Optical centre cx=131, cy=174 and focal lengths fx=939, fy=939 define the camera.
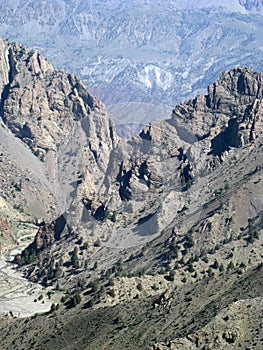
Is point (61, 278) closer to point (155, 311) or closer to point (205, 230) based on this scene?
point (205, 230)

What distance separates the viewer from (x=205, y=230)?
176750 mm

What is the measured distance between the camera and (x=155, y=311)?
118000mm

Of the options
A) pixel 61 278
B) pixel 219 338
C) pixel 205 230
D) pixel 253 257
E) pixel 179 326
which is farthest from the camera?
pixel 61 278

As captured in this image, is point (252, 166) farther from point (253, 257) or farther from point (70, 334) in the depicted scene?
point (70, 334)

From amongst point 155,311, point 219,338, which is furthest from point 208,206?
point 219,338

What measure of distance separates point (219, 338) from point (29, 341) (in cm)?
3611

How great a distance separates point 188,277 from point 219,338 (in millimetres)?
56001

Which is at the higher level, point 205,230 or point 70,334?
point 70,334

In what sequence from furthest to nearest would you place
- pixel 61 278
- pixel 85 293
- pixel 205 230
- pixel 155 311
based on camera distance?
1. pixel 61 278
2. pixel 205 230
3. pixel 85 293
4. pixel 155 311

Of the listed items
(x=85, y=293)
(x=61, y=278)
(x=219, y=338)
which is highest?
(x=219, y=338)

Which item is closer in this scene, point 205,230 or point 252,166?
point 205,230

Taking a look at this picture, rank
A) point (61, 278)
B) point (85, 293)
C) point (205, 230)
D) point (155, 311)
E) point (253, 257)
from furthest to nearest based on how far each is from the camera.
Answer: point (61, 278) → point (205, 230) → point (253, 257) → point (85, 293) → point (155, 311)

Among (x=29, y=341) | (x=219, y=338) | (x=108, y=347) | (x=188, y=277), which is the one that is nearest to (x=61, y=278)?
(x=188, y=277)

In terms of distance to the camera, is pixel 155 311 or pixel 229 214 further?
pixel 229 214
